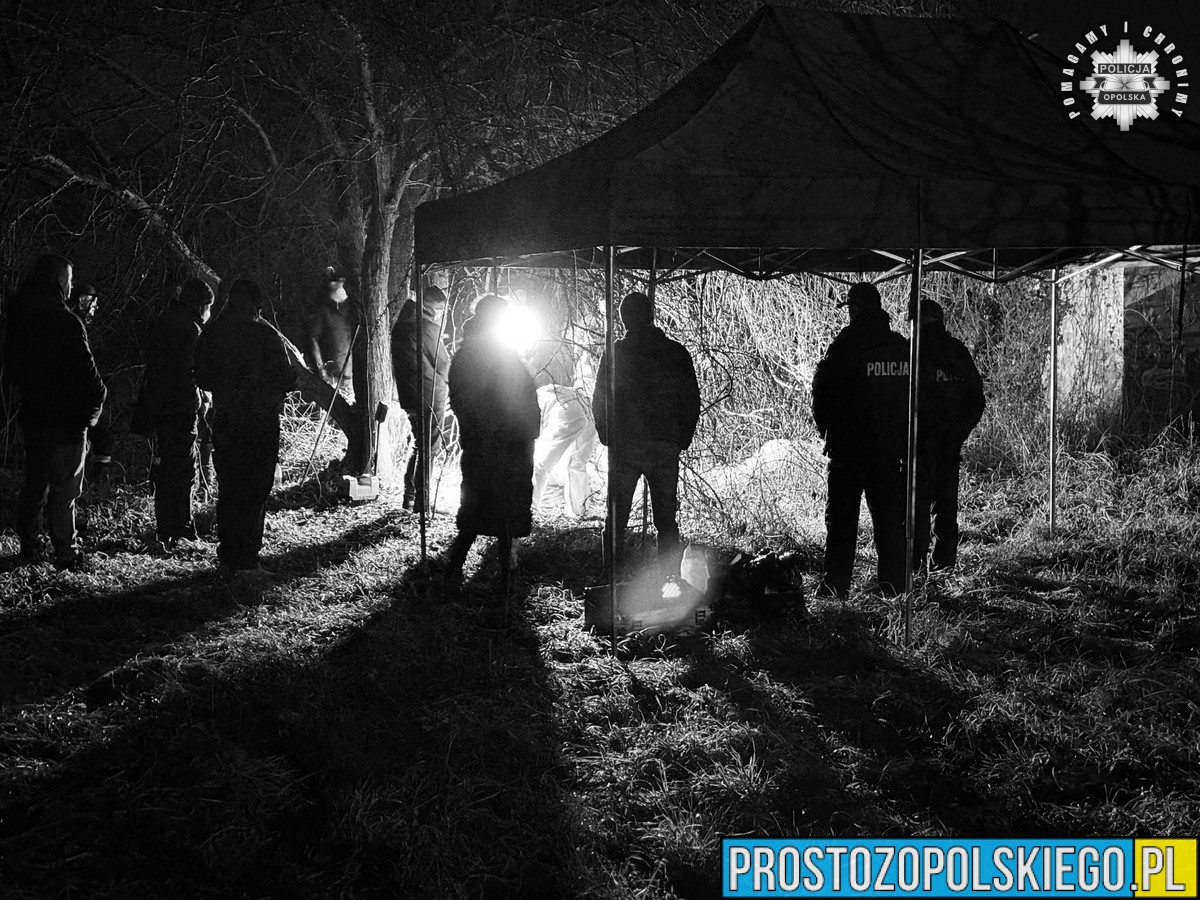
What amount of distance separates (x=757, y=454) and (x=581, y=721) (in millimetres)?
4836

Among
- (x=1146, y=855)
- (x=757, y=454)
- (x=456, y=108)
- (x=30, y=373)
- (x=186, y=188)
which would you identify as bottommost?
(x=1146, y=855)

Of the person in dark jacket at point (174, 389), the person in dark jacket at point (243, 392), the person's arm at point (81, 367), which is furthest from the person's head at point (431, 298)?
the person's arm at point (81, 367)

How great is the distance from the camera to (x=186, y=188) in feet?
30.3

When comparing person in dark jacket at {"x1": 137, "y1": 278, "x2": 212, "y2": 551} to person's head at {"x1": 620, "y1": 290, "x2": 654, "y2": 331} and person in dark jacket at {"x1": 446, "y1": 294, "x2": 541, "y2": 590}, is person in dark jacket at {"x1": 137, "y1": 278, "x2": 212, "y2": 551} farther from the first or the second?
person's head at {"x1": 620, "y1": 290, "x2": 654, "y2": 331}

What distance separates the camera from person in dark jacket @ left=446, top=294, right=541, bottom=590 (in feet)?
18.4

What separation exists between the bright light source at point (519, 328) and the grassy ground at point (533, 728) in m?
1.52

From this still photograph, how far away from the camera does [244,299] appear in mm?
6066

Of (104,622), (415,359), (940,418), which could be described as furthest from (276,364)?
(940,418)

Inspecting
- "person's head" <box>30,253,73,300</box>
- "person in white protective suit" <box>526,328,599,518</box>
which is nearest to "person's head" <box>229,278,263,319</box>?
"person's head" <box>30,253,73,300</box>

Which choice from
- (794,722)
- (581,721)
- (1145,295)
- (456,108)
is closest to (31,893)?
(581,721)

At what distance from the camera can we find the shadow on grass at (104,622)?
4.53m

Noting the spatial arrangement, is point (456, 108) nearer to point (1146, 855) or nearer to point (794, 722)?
point (794, 722)

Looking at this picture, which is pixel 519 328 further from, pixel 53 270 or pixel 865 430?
pixel 53 270
